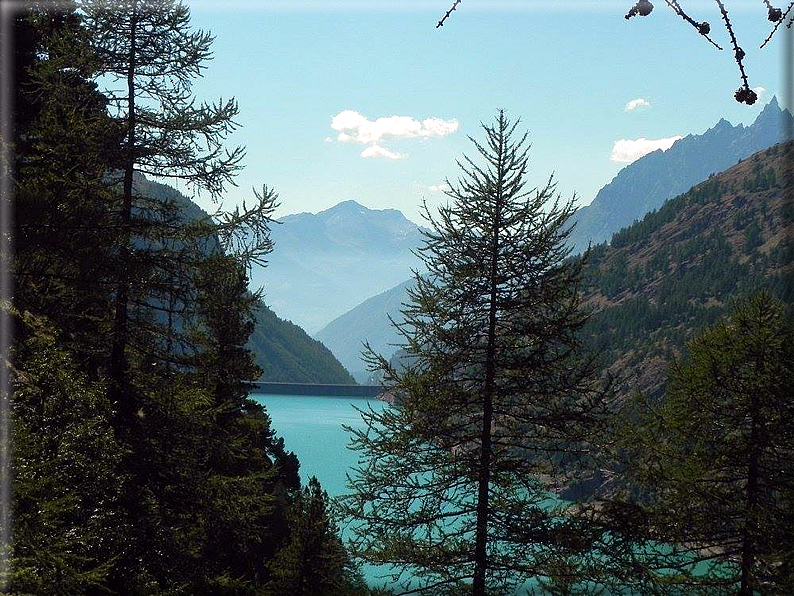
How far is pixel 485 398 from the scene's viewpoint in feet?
44.2

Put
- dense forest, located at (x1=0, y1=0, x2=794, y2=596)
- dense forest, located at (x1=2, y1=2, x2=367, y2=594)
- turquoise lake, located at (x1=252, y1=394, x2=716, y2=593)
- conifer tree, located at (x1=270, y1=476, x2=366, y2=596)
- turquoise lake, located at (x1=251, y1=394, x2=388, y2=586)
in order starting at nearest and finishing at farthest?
Result: dense forest, located at (x1=2, y1=2, x2=367, y2=594), dense forest, located at (x1=0, y1=0, x2=794, y2=596), conifer tree, located at (x1=270, y1=476, x2=366, y2=596), turquoise lake, located at (x1=252, y1=394, x2=716, y2=593), turquoise lake, located at (x1=251, y1=394, x2=388, y2=586)

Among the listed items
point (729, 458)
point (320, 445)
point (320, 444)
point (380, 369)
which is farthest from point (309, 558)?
point (320, 444)

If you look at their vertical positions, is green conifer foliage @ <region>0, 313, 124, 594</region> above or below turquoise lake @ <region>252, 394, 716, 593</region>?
above

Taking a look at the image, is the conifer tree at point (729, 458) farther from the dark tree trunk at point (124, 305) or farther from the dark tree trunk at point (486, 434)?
the dark tree trunk at point (124, 305)

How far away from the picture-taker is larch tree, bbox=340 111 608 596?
42.8ft

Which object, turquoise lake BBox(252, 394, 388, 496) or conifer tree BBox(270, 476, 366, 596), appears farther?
turquoise lake BBox(252, 394, 388, 496)

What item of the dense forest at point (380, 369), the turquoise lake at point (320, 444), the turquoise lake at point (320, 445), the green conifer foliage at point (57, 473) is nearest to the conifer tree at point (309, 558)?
the dense forest at point (380, 369)

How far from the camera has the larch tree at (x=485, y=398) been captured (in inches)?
513

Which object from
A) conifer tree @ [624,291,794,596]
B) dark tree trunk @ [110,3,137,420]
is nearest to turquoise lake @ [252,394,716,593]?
conifer tree @ [624,291,794,596]

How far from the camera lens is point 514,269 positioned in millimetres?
13922

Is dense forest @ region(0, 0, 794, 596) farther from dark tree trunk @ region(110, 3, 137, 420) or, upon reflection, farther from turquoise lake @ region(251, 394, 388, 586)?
turquoise lake @ region(251, 394, 388, 586)

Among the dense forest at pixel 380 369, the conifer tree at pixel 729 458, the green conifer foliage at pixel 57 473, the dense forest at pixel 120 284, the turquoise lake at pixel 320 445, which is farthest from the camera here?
the turquoise lake at pixel 320 445

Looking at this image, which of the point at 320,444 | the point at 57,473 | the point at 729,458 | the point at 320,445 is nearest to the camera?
the point at 57,473

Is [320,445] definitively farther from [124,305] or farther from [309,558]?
[124,305]
